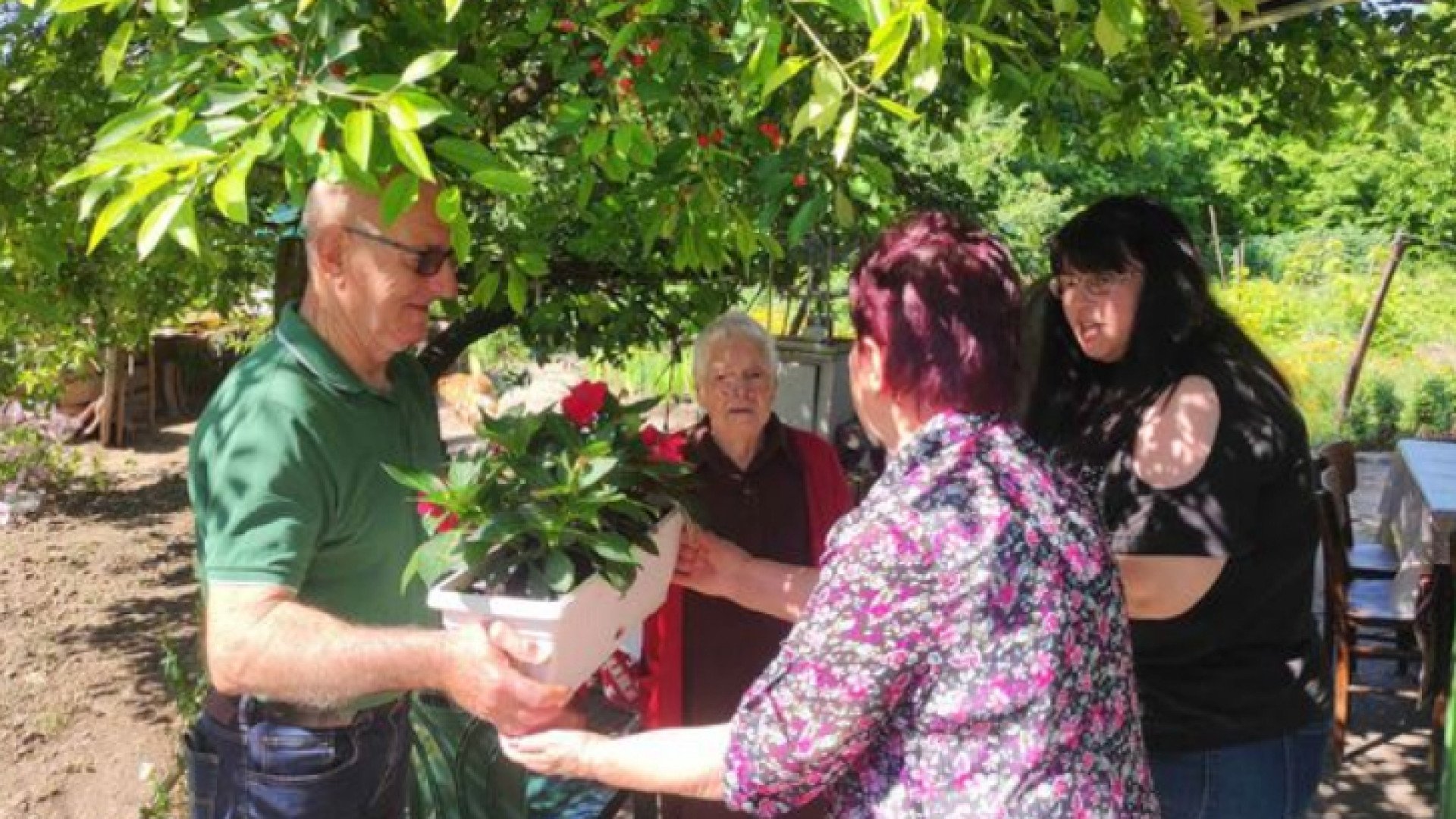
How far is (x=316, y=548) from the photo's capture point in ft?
5.47

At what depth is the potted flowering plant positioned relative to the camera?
57.9 inches

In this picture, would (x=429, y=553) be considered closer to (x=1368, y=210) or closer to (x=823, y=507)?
(x=823, y=507)

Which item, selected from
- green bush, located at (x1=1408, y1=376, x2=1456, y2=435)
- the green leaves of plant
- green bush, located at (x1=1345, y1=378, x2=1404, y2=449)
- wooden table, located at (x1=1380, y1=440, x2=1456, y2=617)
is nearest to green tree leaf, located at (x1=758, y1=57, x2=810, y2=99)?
the green leaves of plant

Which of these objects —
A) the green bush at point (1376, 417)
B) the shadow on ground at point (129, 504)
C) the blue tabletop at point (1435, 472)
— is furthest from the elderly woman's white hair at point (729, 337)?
the green bush at point (1376, 417)

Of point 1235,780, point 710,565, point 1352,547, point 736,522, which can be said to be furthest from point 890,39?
point 1352,547

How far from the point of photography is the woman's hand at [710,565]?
202cm

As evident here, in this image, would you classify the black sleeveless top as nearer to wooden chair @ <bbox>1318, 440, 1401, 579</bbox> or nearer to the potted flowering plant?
the potted flowering plant

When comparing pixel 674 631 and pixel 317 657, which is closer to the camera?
pixel 317 657

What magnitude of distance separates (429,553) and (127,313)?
2.84 m

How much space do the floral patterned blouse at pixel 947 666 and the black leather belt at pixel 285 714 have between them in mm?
806

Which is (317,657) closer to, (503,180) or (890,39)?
(503,180)

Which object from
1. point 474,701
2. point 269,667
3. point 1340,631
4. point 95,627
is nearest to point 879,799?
point 474,701

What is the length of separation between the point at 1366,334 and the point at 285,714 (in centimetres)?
1028

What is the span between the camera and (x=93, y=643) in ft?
19.2
